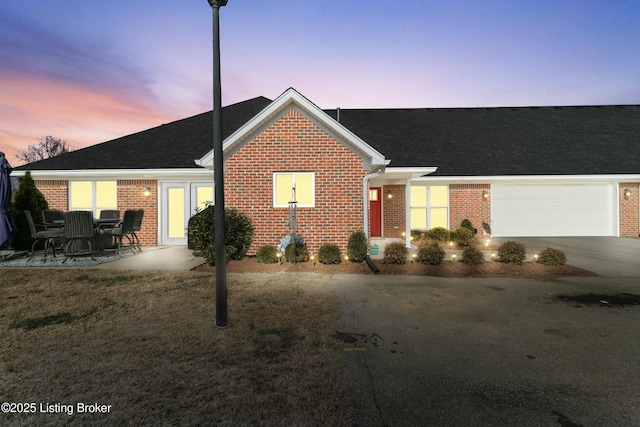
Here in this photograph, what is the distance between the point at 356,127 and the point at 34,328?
15.5 m

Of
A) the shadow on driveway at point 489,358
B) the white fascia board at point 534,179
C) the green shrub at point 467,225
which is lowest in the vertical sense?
the shadow on driveway at point 489,358

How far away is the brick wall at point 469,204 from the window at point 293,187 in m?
7.66

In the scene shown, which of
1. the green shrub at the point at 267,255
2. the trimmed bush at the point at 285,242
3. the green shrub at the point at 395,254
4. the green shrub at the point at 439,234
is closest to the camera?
the green shrub at the point at 395,254

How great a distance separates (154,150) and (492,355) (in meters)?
13.4

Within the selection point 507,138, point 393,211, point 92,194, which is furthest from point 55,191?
point 507,138

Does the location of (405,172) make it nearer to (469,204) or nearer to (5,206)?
(469,204)

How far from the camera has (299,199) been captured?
9.14 metres

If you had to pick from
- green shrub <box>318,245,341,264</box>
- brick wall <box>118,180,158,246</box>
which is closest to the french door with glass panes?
Result: brick wall <box>118,180,158,246</box>

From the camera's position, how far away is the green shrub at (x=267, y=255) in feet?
26.7

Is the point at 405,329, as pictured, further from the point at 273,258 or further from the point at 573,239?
the point at 573,239

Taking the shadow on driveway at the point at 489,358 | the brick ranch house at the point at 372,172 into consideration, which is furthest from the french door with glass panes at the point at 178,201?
the shadow on driveway at the point at 489,358

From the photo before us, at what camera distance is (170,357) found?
125 inches

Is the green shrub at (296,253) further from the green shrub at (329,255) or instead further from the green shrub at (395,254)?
the green shrub at (395,254)

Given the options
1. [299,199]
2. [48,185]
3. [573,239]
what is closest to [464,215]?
[573,239]
